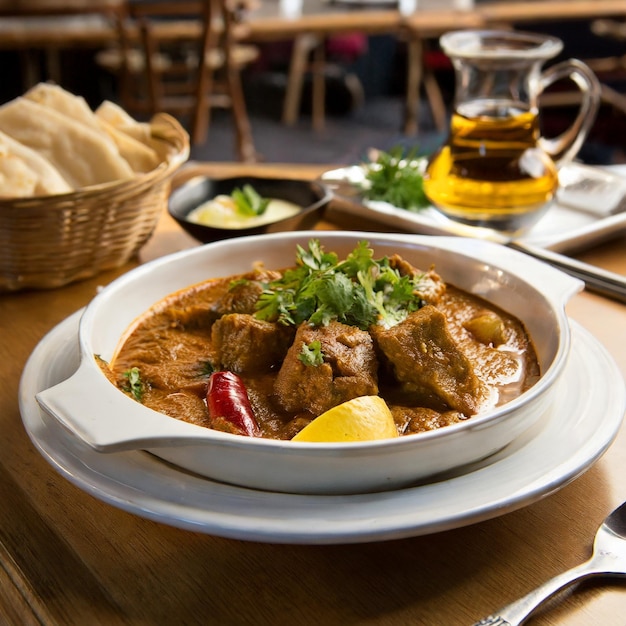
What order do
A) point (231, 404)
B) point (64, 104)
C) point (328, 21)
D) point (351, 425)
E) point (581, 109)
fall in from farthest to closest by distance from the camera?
1. point (328, 21)
2. point (581, 109)
3. point (64, 104)
4. point (231, 404)
5. point (351, 425)

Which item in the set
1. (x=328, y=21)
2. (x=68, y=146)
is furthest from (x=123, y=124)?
(x=328, y=21)

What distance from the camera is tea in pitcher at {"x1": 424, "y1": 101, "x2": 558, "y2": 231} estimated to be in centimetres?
217

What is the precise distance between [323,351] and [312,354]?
0.08ft

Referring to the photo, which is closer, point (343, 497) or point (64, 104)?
point (343, 497)

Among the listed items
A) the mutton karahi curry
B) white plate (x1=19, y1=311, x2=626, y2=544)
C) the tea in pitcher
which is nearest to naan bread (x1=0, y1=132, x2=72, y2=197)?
the mutton karahi curry

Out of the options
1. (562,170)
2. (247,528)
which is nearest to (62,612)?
(247,528)

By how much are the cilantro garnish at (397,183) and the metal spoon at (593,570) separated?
138 centimetres

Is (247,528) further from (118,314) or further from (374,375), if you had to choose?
(118,314)

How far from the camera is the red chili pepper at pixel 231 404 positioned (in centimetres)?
124

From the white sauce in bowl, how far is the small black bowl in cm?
2

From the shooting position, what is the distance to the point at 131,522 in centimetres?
119

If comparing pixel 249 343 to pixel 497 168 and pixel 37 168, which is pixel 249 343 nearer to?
pixel 37 168

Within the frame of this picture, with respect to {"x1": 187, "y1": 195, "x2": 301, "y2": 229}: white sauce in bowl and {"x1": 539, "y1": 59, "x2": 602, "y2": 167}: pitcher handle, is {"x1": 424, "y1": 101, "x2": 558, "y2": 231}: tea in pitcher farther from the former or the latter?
{"x1": 187, "y1": 195, "x2": 301, "y2": 229}: white sauce in bowl

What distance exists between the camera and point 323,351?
132 cm
